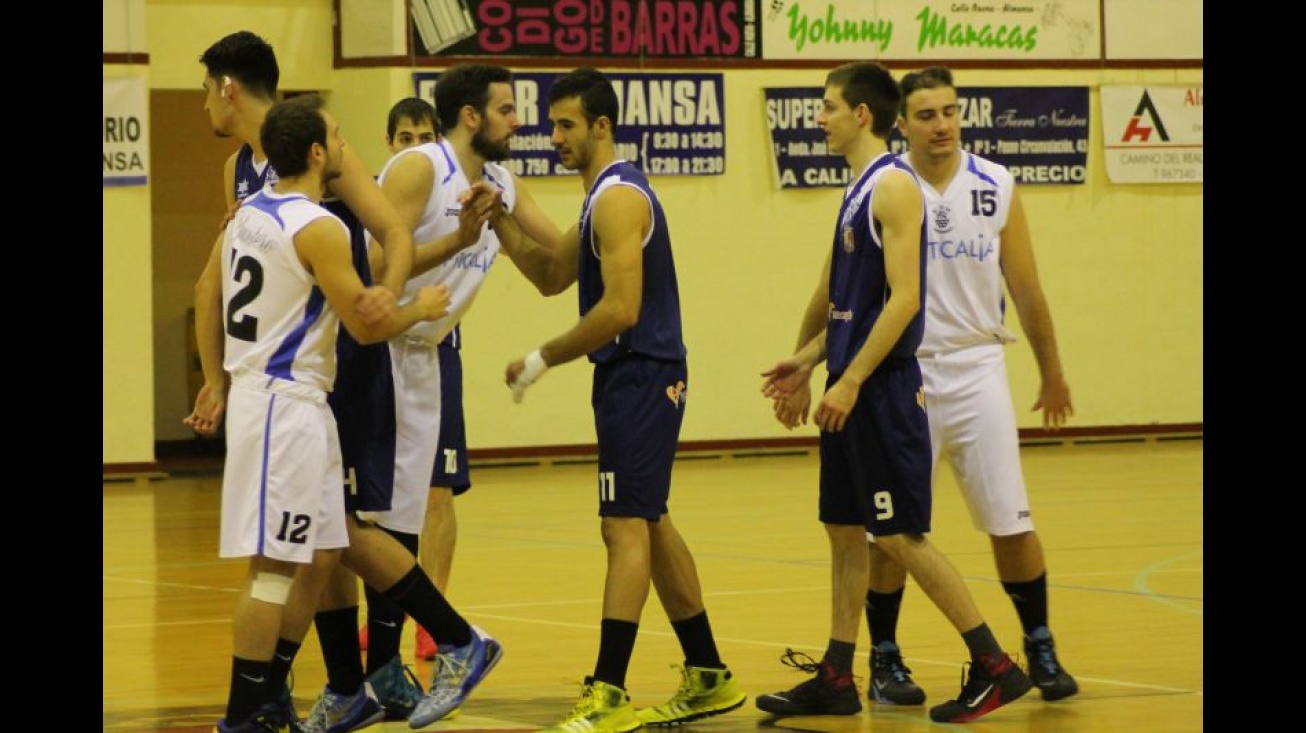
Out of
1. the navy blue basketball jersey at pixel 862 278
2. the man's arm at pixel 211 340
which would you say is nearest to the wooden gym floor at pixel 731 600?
the man's arm at pixel 211 340

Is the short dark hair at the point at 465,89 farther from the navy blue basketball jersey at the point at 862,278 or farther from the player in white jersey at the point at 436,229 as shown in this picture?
the navy blue basketball jersey at the point at 862,278

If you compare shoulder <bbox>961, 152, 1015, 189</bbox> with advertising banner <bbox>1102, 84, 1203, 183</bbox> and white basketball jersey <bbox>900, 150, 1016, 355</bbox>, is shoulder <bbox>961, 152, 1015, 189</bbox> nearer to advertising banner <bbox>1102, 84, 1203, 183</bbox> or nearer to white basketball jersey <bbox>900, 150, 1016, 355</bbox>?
white basketball jersey <bbox>900, 150, 1016, 355</bbox>

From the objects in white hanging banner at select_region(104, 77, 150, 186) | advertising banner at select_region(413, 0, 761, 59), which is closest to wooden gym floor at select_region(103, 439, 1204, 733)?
white hanging banner at select_region(104, 77, 150, 186)

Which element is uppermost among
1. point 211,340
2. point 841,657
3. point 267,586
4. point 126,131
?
point 126,131

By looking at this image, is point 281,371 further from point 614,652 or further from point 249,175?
point 614,652

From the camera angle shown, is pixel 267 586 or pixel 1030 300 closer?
pixel 267 586

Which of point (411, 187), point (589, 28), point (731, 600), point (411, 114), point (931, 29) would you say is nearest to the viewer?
point (411, 187)

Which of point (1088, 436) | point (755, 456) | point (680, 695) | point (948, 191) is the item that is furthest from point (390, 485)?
point (1088, 436)

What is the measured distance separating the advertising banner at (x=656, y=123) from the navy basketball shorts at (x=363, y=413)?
11012 millimetres

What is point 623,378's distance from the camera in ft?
22.4

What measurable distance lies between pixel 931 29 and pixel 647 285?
12.9 metres

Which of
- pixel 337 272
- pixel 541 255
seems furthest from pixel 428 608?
pixel 541 255

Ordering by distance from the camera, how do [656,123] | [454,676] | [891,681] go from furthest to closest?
[656,123] → [891,681] → [454,676]

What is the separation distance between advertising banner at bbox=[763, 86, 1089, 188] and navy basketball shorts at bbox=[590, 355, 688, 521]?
12115 mm
